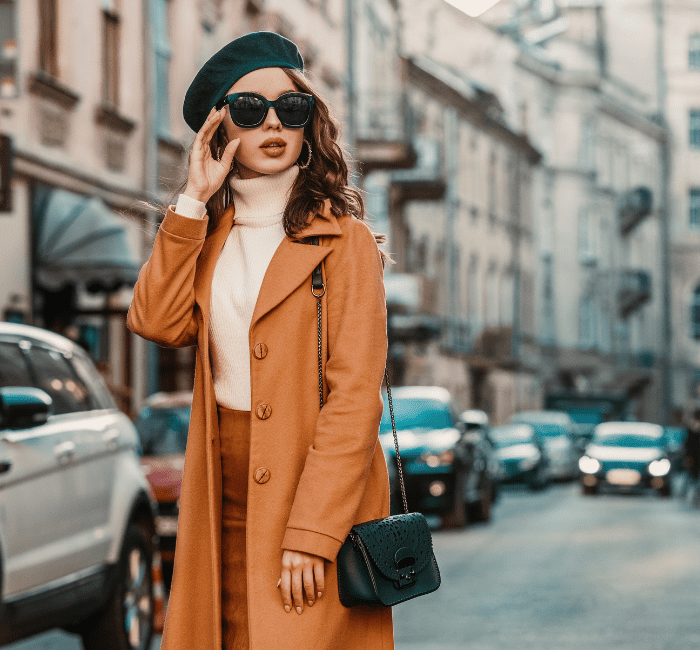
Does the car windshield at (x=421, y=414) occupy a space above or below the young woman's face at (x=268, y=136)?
below

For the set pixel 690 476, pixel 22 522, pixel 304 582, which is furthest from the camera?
pixel 690 476

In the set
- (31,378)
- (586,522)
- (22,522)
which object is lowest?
(586,522)

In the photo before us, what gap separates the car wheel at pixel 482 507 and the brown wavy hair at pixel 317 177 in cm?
1660

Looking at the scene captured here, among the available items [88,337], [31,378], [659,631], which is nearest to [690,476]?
[88,337]

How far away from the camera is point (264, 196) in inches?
132

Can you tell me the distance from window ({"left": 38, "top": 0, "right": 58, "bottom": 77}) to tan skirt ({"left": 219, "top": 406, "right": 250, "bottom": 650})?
580 inches

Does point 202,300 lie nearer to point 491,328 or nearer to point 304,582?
point 304,582

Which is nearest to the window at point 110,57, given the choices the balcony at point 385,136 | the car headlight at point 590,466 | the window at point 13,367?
the window at point 13,367

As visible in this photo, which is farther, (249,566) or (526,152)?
(526,152)

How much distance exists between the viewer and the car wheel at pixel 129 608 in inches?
299

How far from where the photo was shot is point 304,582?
300cm

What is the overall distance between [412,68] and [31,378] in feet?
120

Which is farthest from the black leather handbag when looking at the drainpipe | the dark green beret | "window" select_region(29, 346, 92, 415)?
the drainpipe

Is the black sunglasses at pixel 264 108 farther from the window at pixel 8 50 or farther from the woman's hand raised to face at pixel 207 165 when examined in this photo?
the window at pixel 8 50
